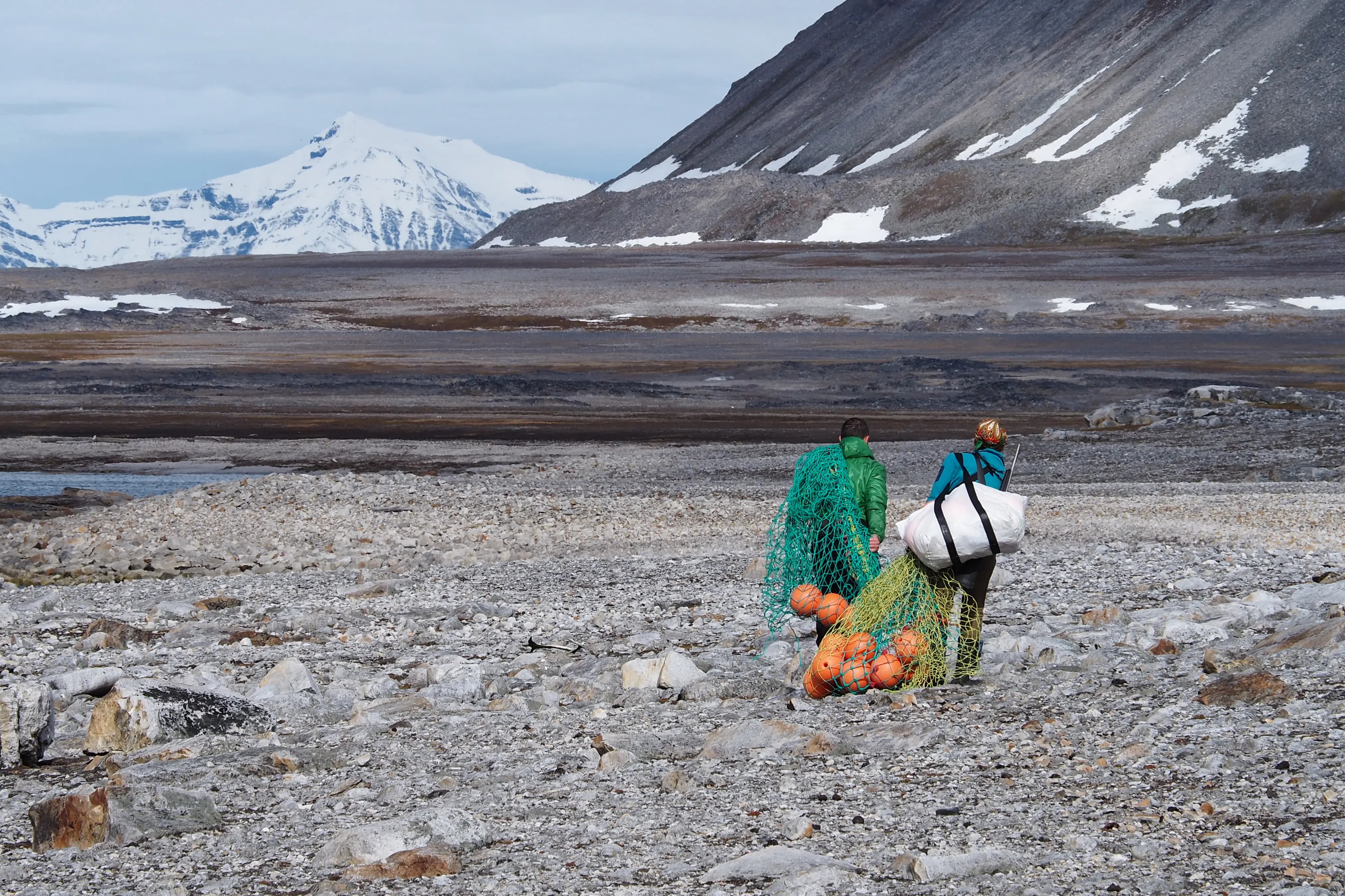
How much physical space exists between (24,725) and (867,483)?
16.4 ft

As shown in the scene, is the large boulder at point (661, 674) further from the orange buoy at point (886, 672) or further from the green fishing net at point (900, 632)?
the orange buoy at point (886, 672)

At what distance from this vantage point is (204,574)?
1711cm

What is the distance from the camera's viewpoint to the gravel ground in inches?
216

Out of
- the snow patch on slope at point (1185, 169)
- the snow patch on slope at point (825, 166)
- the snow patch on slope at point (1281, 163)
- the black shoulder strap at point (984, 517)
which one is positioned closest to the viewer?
the black shoulder strap at point (984, 517)

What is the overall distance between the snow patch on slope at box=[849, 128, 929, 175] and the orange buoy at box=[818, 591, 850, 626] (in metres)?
152

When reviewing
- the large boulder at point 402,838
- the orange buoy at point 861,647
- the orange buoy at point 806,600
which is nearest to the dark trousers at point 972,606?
the orange buoy at point 861,647

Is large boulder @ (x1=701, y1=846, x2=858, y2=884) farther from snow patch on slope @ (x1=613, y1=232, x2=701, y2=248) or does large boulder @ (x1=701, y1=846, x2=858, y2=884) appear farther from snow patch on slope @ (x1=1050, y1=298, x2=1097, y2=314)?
snow patch on slope @ (x1=613, y1=232, x2=701, y2=248)

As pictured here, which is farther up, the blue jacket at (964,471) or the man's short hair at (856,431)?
the man's short hair at (856,431)

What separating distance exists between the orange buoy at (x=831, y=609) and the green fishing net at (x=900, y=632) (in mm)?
423

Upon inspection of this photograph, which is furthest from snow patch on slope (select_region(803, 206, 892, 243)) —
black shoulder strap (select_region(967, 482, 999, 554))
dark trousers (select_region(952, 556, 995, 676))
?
black shoulder strap (select_region(967, 482, 999, 554))

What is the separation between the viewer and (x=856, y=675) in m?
8.16

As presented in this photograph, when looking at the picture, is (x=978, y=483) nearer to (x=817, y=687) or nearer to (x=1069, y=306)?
(x=817, y=687)

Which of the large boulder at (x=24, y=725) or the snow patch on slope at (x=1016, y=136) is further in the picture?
the snow patch on slope at (x=1016, y=136)

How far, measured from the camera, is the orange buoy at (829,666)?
8133 millimetres
